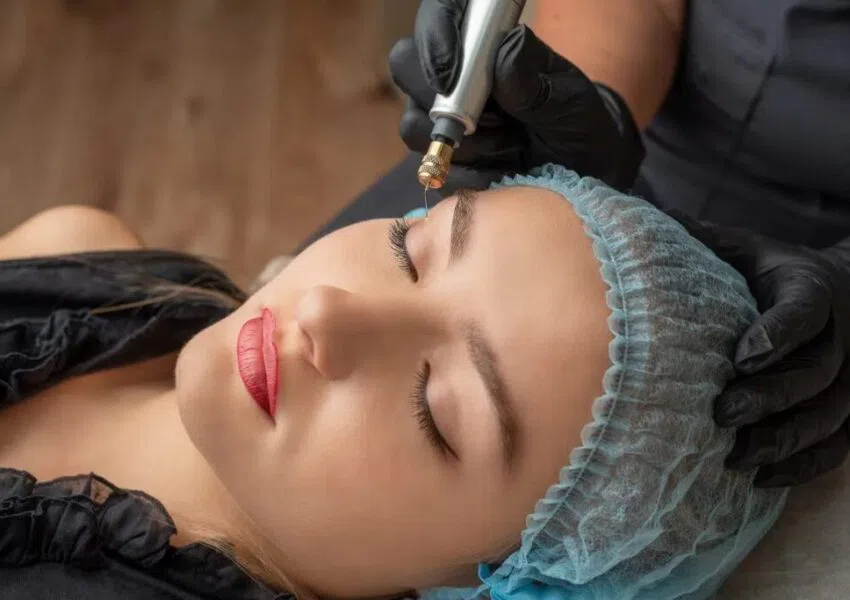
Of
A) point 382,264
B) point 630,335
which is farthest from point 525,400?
point 382,264

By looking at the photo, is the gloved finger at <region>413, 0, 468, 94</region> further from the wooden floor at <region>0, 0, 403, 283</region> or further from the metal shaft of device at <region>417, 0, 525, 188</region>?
the wooden floor at <region>0, 0, 403, 283</region>

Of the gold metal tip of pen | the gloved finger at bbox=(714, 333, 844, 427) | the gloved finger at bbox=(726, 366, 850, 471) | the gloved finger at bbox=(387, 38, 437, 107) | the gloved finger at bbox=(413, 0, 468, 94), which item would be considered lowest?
the gloved finger at bbox=(726, 366, 850, 471)

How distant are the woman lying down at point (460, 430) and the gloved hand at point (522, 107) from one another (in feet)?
0.23

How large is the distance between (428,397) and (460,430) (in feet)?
0.15

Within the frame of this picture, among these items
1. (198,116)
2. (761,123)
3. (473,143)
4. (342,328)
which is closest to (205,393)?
(342,328)

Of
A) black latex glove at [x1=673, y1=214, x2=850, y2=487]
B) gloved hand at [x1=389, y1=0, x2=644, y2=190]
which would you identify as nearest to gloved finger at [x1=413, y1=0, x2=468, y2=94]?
gloved hand at [x1=389, y1=0, x2=644, y2=190]

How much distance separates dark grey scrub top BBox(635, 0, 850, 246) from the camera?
1143mm

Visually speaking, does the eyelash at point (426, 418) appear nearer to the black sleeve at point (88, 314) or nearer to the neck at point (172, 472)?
the neck at point (172, 472)

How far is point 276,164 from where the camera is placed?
2270 mm

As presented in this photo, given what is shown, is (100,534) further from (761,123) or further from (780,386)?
(761,123)

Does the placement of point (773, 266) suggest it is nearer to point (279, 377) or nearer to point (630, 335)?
point (630, 335)

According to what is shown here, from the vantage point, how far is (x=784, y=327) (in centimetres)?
91

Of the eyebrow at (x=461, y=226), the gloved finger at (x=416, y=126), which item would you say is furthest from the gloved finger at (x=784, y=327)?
the gloved finger at (x=416, y=126)

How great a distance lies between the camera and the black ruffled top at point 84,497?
3.30ft
